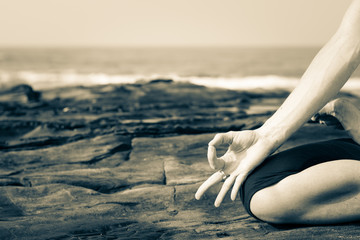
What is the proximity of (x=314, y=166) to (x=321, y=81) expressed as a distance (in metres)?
0.42

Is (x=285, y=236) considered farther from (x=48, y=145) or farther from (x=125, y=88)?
(x=125, y=88)

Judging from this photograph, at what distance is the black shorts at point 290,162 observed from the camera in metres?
2.09

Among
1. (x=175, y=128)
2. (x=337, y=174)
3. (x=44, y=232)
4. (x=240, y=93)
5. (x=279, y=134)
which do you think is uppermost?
(x=279, y=134)

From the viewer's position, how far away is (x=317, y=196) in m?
2.00

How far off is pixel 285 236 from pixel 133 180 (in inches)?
71.8

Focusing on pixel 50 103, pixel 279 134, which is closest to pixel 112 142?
pixel 279 134

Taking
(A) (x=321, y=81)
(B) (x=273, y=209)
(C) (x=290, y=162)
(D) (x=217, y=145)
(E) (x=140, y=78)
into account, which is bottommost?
(E) (x=140, y=78)

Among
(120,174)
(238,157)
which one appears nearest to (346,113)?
(238,157)

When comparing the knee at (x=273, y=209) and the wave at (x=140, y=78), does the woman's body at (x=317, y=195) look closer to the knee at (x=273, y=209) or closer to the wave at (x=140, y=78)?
the knee at (x=273, y=209)

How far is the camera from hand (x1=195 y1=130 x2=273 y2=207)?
2020mm

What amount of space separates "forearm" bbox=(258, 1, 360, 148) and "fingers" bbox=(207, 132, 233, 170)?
194mm

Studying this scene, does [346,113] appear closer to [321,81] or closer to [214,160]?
[321,81]

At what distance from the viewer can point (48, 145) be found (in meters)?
5.20

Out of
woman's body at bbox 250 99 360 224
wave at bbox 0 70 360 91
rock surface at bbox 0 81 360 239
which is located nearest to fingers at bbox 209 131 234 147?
woman's body at bbox 250 99 360 224
